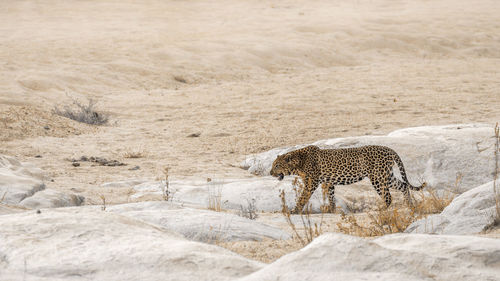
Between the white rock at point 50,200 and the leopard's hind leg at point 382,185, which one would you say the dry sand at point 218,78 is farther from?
the leopard's hind leg at point 382,185

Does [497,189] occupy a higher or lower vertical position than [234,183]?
higher

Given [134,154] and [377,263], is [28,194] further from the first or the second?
[377,263]

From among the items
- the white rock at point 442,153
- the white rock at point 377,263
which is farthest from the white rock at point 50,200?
the white rock at point 377,263

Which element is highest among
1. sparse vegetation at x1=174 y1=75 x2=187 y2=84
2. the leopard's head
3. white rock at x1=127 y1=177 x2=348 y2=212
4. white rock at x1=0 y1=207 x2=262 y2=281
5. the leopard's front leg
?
white rock at x1=0 y1=207 x2=262 y2=281

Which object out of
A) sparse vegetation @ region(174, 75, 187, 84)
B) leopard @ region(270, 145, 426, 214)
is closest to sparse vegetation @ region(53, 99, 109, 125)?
sparse vegetation @ region(174, 75, 187, 84)

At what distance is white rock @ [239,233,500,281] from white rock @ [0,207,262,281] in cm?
26

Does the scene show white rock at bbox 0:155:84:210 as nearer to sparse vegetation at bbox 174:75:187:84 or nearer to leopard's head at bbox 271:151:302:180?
leopard's head at bbox 271:151:302:180

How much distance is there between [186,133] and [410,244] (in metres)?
7.36

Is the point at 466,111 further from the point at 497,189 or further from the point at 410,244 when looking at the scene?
the point at 410,244

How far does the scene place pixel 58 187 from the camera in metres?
6.49

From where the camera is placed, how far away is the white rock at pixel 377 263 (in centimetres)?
252

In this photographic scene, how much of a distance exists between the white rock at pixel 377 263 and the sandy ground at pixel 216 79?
3.90 meters

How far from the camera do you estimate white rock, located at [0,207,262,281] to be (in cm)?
271

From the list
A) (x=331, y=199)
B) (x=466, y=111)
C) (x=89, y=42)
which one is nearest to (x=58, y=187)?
(x=331, y=199)
